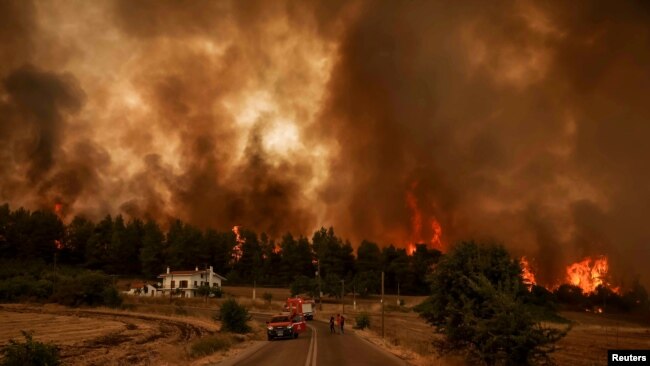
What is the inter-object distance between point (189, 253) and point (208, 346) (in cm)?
12386

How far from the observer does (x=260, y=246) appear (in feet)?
520

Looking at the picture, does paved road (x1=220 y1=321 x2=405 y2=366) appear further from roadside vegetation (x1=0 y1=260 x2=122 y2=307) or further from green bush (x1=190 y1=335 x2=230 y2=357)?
roadside vegetation (x1=0 y1=260 x2=122 y2=307)

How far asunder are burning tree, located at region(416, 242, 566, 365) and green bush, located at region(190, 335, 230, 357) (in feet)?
42.6

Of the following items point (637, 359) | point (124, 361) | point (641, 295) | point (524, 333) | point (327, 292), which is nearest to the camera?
point (637, 359)

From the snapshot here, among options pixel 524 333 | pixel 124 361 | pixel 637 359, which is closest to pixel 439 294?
pixel 524 333

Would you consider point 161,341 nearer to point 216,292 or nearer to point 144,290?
point 216,292

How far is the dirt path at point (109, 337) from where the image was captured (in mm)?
28094

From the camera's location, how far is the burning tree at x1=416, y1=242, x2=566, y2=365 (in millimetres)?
15766

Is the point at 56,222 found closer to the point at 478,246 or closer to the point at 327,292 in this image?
the point at 327,292

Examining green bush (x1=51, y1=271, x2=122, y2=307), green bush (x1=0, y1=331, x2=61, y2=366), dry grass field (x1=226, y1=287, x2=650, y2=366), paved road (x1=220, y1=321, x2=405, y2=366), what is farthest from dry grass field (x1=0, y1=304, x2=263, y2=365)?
green bush (x1=51, y1=271, x2=122, y2=307)

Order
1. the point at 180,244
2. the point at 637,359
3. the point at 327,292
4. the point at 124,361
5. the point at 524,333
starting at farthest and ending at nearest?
the point at 180,244, the point at 327,292, the point at 124,361, the point at 524,333, the point at 637,359

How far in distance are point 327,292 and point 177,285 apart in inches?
1495

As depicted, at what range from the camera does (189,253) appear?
14600cm

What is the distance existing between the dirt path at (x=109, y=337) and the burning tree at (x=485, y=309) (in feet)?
46.3
